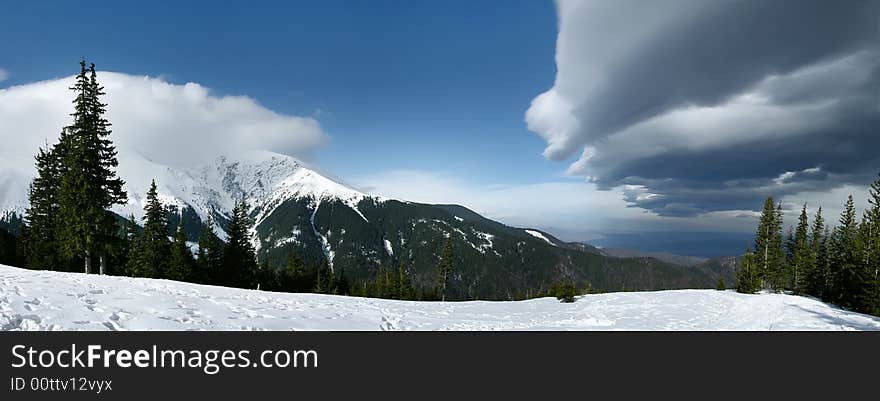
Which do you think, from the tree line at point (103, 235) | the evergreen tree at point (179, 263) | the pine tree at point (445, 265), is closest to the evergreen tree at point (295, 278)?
the tree line at point (103, 235)

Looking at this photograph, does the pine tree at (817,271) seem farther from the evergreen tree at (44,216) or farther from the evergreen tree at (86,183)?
the evergreen tree at (44,216)

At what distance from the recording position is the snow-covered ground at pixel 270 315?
772 cm

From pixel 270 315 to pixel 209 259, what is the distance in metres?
40.5

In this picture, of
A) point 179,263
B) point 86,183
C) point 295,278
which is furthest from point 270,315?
point 295,278

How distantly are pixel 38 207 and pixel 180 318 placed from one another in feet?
139

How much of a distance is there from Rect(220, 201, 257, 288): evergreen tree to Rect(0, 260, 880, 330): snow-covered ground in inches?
1229

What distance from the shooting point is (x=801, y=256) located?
174 ft

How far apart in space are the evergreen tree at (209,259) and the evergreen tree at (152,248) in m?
3.05

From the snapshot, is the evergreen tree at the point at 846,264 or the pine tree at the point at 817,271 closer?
the evergreen tree at the point at 846,264

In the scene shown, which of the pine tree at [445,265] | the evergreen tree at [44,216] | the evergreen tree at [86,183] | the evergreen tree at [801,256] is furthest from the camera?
the pine tree at [445,265]

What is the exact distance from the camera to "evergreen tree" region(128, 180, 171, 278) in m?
38.2

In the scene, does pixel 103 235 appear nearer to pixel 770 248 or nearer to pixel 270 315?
pixel 270 315
